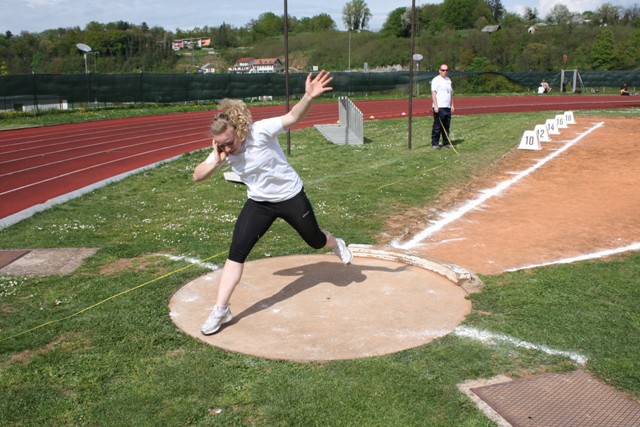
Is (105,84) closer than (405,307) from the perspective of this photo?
No

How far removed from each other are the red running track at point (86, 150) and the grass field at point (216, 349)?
3.09 metres

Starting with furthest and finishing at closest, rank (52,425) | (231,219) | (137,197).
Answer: (137,197) < (231,219) < (52,425)

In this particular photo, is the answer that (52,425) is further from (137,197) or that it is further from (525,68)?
(525,68)

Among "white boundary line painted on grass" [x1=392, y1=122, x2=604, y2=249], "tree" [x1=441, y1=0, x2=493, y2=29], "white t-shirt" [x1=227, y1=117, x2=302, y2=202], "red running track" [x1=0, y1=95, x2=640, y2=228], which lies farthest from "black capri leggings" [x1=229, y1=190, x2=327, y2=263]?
"tree" [x1=441, y1=0, x2=493, y2=29]

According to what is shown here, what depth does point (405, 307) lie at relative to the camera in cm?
533

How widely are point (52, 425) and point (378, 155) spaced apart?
12.3 meters

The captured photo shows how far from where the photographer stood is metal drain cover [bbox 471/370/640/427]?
3.56 metres

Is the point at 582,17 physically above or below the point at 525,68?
above

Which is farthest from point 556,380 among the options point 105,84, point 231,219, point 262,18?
point 262,18

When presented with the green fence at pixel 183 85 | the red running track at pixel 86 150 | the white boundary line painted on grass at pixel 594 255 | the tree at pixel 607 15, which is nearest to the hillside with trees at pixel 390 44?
the tree at pixel 607 15

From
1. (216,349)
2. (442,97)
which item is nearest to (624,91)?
(442,97)

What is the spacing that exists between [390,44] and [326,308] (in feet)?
351

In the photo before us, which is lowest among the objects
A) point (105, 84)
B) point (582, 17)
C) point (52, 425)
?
point (52, 425)

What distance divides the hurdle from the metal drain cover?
44.9 feet
